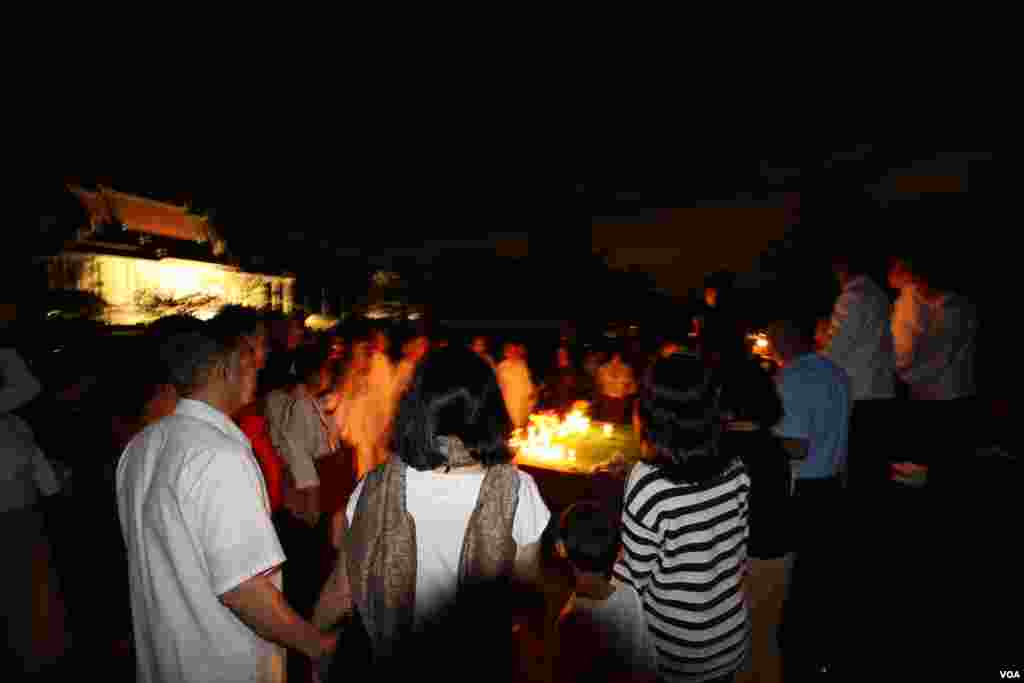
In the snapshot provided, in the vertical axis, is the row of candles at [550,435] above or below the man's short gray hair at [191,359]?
below

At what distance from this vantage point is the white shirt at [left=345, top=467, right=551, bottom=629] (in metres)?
1.79

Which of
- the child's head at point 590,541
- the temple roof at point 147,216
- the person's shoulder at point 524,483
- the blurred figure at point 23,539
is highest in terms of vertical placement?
the temple roof at point 147,216

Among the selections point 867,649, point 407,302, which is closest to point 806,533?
point 867,649

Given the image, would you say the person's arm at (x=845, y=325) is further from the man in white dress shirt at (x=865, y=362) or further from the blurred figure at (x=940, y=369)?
the blurred figure at (x=940, y=369)

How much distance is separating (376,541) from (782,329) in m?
2.84

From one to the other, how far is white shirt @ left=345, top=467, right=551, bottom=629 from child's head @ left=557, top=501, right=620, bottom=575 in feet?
0.67

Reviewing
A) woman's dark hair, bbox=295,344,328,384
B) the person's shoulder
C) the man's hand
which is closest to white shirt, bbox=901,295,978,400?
the person's shoulder

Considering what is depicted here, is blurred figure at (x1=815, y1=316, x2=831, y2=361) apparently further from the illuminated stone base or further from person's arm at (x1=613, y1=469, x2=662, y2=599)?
the illuminated stone base

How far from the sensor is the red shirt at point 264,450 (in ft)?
14.1

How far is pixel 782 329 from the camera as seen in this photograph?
133 inches

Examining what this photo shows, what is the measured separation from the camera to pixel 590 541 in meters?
1.79

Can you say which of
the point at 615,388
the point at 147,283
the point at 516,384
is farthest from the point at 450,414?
the point at 147,283

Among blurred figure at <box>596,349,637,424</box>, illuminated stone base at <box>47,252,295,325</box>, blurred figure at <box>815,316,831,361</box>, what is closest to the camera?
blurred figure at <box>815,316,831,361</box>

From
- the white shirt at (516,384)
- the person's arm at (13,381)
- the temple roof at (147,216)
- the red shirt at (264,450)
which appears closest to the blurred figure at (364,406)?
the white shirt at (516,384)
